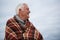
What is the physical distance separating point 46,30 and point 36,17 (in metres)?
0.23

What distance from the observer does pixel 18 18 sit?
251 cm

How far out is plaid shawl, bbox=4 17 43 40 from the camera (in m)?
2.43

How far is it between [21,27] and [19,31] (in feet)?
0.21

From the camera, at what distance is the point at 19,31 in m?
2.44

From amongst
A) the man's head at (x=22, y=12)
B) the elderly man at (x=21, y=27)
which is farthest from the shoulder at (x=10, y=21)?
the man's head at (x=22, y=12)

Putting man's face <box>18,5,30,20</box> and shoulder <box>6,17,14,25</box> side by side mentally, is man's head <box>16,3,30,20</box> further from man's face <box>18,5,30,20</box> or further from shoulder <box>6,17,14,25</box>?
shoulder <box>6,17,14,25</box>

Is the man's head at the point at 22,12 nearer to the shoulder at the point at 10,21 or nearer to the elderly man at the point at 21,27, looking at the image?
the elderly man at the point at 21,27

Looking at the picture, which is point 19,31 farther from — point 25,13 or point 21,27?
point 25,13

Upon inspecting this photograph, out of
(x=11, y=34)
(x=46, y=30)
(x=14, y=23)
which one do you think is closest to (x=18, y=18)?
(x=14, y=23)

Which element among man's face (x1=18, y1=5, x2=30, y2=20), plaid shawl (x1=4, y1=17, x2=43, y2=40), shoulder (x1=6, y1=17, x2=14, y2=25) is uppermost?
man's face (x1=18, y1=5, x2=30, y2=20)

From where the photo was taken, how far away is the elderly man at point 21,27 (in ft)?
7.98

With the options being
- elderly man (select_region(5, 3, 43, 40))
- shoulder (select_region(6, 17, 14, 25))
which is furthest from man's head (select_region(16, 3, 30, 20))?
shoulder (select_region(6, 17, 14, 25))

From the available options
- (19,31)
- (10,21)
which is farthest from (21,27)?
(10,21)

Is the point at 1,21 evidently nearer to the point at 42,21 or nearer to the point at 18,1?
the point at 18,1
